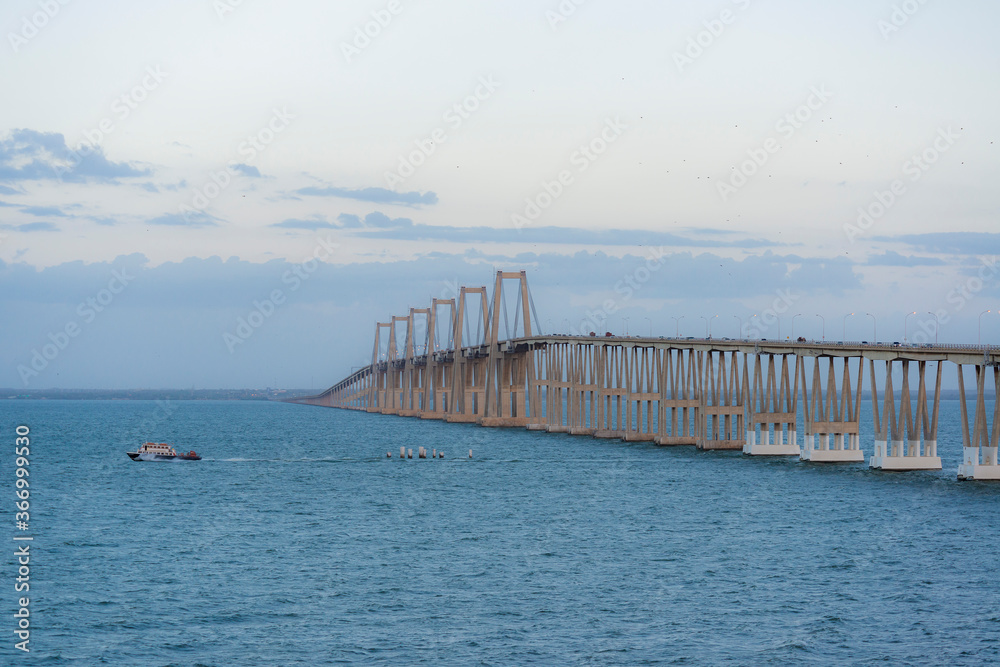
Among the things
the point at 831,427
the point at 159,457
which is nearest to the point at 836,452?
the point at 831,427

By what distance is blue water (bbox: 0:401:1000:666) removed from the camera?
33406 mm

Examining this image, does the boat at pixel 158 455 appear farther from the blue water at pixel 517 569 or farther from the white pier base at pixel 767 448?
the white pier base at pixel 767 448

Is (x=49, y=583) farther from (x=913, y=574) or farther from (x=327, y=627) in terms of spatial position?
(x=913, y=574)

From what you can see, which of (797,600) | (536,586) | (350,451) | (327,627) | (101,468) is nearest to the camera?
(327,627)

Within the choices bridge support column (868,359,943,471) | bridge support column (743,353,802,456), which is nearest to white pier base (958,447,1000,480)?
bridge support column (868,359,943,471)

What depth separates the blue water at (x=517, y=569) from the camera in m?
33.4

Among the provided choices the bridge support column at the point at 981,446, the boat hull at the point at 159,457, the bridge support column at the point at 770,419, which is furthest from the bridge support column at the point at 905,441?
the boat hull at the point at 159,457

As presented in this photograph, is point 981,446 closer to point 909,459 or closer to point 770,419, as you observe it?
point 909,459

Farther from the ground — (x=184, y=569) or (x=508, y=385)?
(x=508, y=385)

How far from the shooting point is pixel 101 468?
94.5 metres

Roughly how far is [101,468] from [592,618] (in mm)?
68138

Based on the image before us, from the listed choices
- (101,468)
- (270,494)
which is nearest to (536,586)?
(270,494)

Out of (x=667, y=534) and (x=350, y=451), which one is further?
(x=350, y=451)

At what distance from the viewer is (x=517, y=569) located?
4444 centimetres
